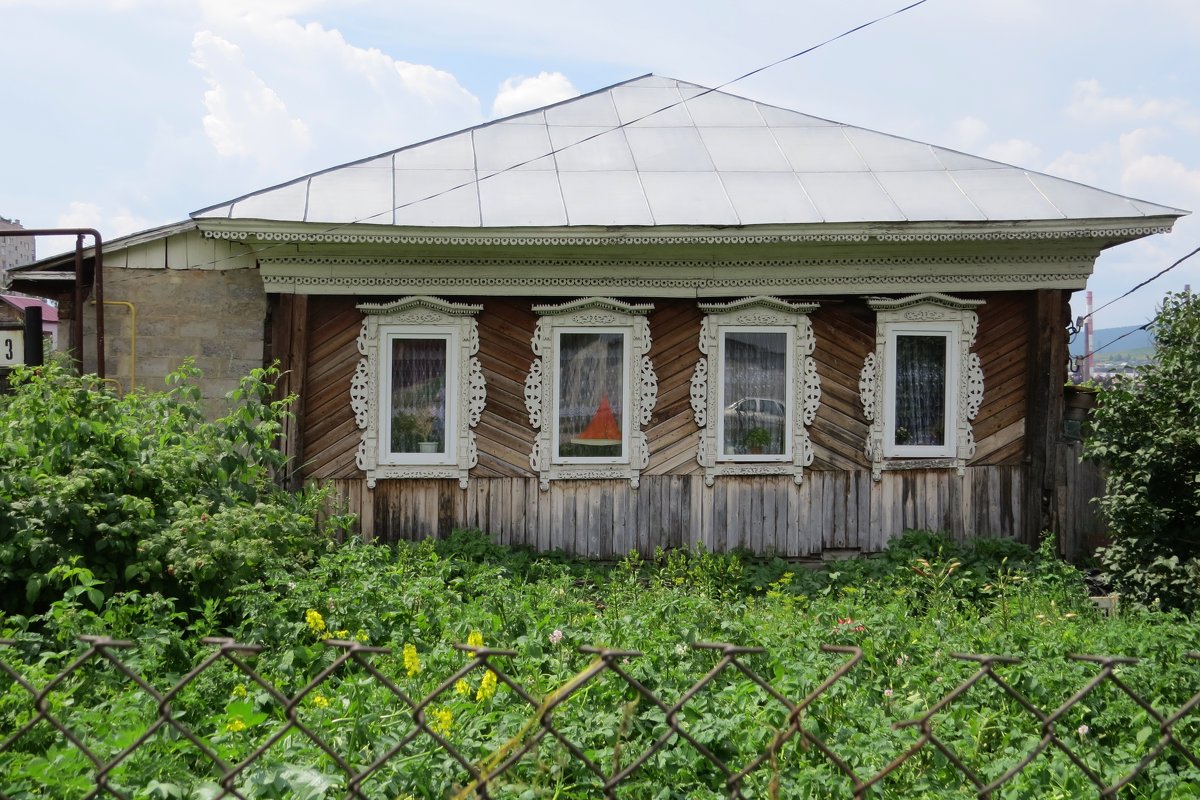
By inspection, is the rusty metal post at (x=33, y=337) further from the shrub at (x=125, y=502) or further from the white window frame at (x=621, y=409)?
the white window frame at (x=621, y=409)

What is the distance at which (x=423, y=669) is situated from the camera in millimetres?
4449

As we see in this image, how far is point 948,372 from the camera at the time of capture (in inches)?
356

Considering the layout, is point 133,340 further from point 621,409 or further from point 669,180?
point 669,180

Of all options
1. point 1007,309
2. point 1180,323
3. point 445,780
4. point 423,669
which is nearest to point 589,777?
point 445,780

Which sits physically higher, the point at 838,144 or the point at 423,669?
the point at 838,144

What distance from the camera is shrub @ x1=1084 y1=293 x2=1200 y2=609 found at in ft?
23.2

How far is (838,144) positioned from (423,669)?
7387 mm

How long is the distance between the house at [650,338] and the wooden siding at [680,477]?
0.02 meters

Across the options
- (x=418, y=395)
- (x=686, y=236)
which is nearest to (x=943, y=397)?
(x=686, y=236)

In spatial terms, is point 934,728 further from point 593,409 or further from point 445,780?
point 593,409

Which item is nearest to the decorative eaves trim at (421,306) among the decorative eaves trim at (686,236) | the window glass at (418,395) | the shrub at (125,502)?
the window glass at (418,395)

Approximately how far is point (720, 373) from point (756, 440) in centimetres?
69

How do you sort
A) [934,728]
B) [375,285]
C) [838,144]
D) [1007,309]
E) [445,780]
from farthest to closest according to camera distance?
[838,144] < [1007,309] < [375,285] < [934,728] < [445,780]

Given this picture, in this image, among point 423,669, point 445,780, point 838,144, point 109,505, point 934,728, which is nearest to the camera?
point 445,780
